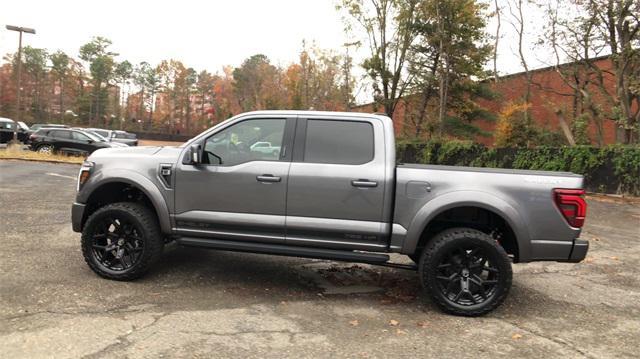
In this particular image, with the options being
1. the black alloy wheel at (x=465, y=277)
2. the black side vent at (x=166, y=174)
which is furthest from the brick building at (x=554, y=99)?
the black side vent at (x=166, y=174)

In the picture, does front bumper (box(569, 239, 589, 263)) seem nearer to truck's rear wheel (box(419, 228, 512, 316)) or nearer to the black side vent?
truck's rear wheel (box(419, 228, 512, 316))

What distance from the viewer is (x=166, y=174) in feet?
17.1

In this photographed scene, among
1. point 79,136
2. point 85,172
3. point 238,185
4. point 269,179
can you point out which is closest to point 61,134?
point 79,136

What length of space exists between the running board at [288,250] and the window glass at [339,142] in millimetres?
905

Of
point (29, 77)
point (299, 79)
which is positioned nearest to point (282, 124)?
point (299, 79)

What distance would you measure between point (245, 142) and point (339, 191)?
1167 millimetres

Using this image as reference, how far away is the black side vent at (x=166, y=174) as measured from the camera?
17.1 feet

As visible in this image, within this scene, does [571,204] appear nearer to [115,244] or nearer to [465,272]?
[465,272]

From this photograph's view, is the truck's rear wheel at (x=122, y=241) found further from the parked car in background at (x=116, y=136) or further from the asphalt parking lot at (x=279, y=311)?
the parked car in background at (x=116, y=136)

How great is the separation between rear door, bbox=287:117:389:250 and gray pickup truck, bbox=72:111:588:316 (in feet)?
0.03

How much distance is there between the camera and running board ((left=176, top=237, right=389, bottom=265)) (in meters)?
4.83

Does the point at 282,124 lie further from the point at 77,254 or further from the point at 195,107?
the point at 195,107

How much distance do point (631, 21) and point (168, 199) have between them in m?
19.4

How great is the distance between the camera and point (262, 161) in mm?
5094
